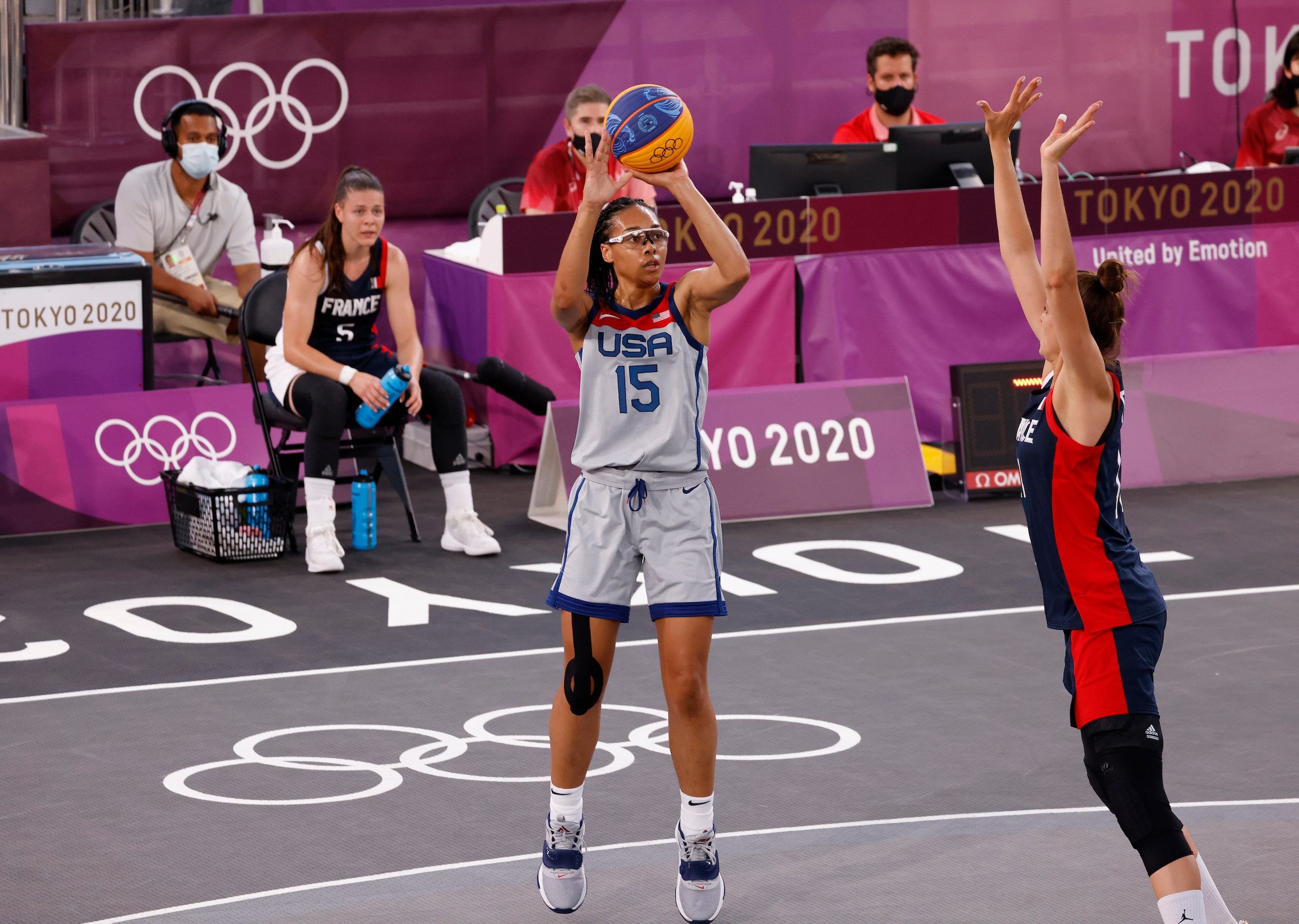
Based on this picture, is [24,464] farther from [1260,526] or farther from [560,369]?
[1260,526]

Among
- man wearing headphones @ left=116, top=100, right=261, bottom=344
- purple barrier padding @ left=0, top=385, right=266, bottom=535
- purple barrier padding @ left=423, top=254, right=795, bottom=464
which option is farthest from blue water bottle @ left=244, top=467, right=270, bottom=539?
man wearing headphones @ left=116, top=100, right=261, bottom=344

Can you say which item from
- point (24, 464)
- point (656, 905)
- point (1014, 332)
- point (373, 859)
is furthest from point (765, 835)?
point (1014, 332)

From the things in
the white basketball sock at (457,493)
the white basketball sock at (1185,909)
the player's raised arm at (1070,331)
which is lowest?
the white basketball sock at (1185,909)

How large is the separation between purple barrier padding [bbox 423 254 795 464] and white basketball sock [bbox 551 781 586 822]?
565 centimetres

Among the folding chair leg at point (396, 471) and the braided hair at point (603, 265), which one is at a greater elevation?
the braided hair at point (603, 265)

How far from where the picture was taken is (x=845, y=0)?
1340 cm

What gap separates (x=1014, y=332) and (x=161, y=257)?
500 cm

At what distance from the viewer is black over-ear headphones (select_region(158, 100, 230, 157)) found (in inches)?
428

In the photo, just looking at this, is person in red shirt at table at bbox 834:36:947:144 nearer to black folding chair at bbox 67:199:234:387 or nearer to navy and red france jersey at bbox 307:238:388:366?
navy and red france jersey at bbox 307:238:388:366

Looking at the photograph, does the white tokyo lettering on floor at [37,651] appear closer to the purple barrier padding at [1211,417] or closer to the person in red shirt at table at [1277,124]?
the purple barrier padding at [1211,417]

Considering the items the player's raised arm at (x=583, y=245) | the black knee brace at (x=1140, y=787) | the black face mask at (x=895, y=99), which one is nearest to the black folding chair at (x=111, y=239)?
the black face mask at (x=895, y=99)

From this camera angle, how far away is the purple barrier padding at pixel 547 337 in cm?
1043

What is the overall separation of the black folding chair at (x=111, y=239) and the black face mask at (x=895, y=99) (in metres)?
4.28

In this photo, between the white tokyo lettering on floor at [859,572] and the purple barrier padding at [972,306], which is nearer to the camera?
the white tokyo lettering on floor at [859,572]
